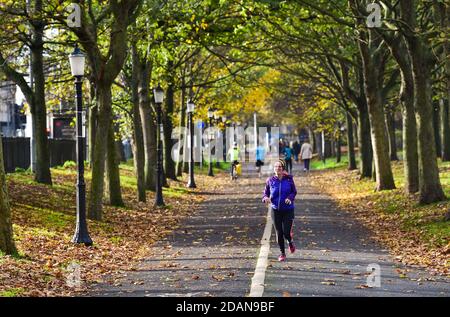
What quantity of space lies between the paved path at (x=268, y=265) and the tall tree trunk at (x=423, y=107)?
86.9 inches

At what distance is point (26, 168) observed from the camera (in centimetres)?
3859

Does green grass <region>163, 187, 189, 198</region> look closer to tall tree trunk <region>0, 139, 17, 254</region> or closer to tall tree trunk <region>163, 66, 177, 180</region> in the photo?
tall tree trunk <region>163, 66, 177, 180</region>

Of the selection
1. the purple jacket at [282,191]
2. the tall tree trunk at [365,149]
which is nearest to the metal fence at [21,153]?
the tall tree trunk at [365,149]

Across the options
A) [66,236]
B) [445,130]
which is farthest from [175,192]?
[66,236]

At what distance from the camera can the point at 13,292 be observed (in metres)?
12.1

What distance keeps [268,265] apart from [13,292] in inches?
174

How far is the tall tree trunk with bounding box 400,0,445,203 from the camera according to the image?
2325cm

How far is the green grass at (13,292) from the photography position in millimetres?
11877

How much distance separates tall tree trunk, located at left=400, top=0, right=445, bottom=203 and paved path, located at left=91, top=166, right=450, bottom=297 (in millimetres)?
2207

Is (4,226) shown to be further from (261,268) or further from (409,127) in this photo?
(409,127)

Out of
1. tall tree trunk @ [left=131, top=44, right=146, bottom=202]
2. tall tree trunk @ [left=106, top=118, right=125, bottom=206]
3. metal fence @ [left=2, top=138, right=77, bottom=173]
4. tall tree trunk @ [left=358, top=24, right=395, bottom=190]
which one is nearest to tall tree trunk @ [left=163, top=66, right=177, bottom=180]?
metal fence @ [left=2, top=138, right=77, bottom=173]

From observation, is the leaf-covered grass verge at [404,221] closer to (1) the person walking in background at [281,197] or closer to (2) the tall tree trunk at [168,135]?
(1) the person walking in background at [281,197]

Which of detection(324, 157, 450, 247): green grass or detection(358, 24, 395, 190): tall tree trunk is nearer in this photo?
detection(324, 157, 450, 247): green grass

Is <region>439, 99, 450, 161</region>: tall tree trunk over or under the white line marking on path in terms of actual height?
over
